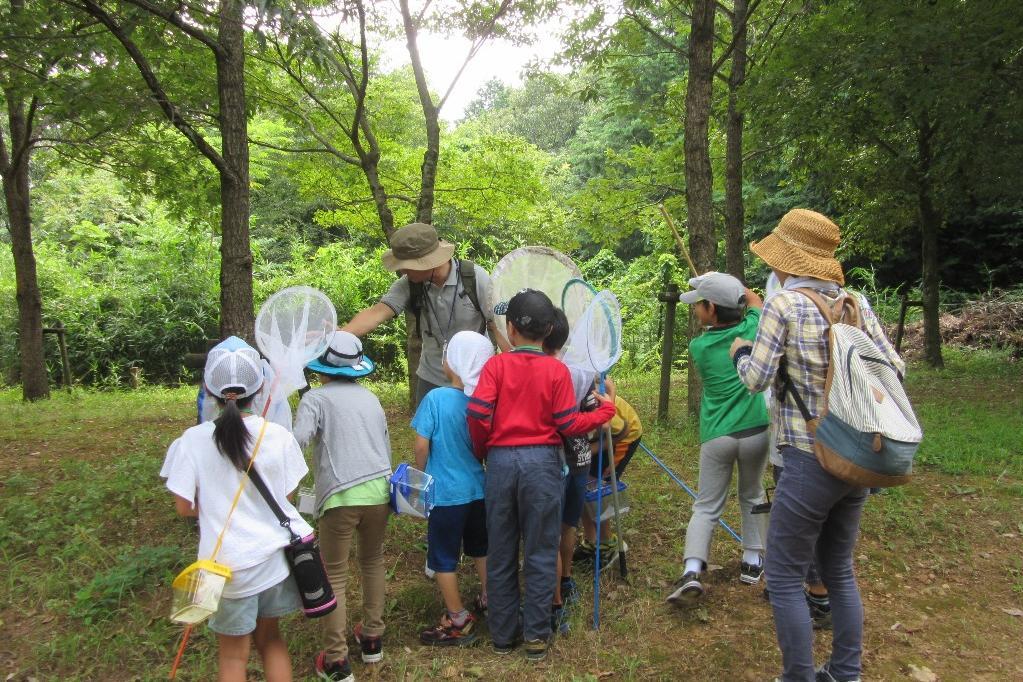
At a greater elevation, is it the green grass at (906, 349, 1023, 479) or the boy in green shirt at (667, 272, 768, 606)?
the boy in green shirt at (667, 272, 768, 606)

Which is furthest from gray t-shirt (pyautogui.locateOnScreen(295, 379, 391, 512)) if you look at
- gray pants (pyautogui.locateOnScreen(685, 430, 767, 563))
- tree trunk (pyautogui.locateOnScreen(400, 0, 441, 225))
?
tree trunk (pyautogui.locateOnScreen(400, 0, 441, 225))

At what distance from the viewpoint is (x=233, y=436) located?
8.64 feet

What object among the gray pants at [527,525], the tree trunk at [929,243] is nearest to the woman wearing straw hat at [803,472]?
the gray pants at [527,525]

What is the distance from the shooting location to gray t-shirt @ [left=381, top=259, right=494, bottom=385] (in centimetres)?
416

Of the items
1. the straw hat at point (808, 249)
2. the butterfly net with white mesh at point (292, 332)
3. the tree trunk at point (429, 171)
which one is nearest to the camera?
the straw hat at point (808, 249)

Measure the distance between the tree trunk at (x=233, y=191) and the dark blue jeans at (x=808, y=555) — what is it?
359 cm

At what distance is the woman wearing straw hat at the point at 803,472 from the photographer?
9.16 feet

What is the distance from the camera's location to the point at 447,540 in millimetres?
3596

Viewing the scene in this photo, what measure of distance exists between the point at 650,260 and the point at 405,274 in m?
14.1

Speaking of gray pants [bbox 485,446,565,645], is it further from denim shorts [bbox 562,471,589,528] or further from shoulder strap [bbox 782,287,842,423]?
shoulder strap [bbox 782,287,842,423]

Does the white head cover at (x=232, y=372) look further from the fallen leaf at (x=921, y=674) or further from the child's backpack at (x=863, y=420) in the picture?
the fallen leaf at (x=921, y=674)

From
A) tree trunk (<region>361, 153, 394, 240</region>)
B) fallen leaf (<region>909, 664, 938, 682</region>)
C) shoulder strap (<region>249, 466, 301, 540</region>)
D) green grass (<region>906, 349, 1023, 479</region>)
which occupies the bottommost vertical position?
fallen leaf (<region>909, 664, 938, 682</region>)

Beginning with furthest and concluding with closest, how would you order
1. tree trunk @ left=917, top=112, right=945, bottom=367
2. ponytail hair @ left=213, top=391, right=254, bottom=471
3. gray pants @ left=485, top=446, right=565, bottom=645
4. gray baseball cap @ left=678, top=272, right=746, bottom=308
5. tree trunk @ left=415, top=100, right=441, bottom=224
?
1. tree trunk @ left=917, top=112, right=945, bottom=367
2. tree trunk @ left=415, top=100, right=441, bottom=224
3. gray baseball cap @ left=678, top=272, right=746, bottom=308
4. gray pants @ left=485, top=446, right=565, bottom=645
5. ponytail hair @ left=213, top=391, right=254, bottom=471

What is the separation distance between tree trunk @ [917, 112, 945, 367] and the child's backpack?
35.3 feet
